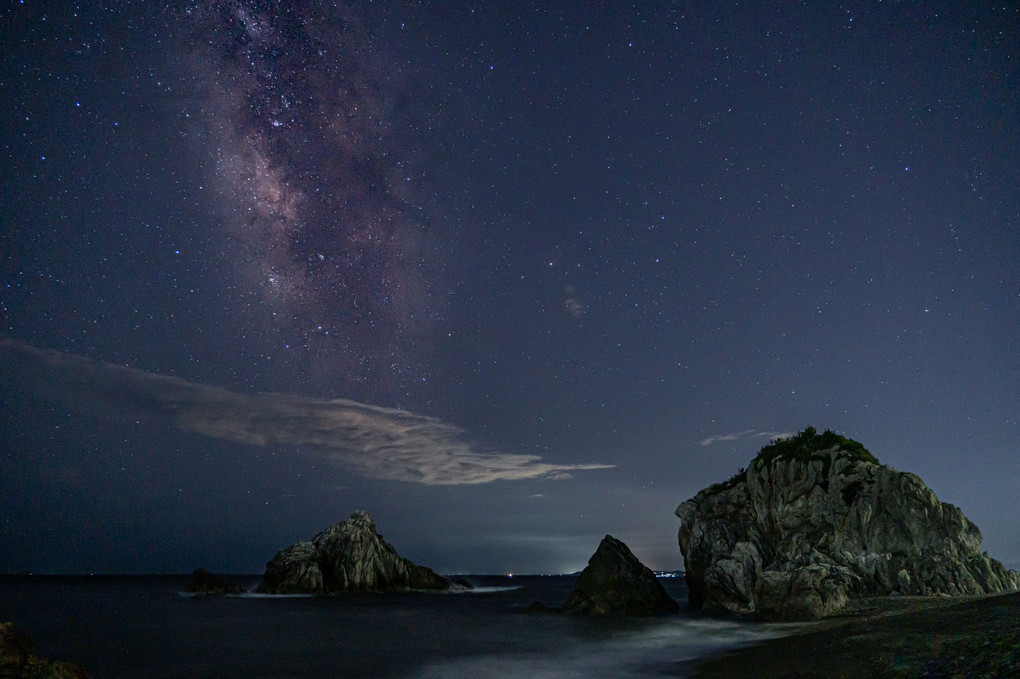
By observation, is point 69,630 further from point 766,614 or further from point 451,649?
point 766,614

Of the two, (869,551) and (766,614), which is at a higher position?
(869,551)

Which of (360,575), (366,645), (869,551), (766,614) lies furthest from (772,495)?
(360,575)

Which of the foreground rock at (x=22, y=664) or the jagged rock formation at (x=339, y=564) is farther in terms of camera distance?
the jagged rock formation at (x=339, y=564)

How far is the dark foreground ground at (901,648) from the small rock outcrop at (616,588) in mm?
19444

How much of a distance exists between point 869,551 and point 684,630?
10.7m

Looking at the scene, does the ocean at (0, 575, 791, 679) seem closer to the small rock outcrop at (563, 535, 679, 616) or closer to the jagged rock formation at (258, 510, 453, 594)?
the small rock outcrop at (563, 535, 679, 616)

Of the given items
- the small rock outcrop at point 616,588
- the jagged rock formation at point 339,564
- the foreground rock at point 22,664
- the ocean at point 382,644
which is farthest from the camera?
the jagged rock formation at point 339,564

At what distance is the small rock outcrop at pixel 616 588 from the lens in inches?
1593

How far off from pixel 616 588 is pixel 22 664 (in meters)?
36.5

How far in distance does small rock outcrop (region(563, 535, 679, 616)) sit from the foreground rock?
34725 mm

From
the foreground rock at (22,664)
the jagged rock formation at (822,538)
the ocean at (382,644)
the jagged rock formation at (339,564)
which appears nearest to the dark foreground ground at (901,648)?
the ocean at (382,644)

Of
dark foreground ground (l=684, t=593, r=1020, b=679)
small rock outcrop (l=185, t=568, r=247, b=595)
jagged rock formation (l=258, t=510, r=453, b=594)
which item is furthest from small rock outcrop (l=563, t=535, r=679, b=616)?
→ small rock outcrop (l=185, t=568, r=247, b=595)

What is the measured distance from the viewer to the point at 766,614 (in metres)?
29.0

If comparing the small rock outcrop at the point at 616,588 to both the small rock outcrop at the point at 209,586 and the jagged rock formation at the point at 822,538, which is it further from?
the small rock outcrop at the point at 209,586
